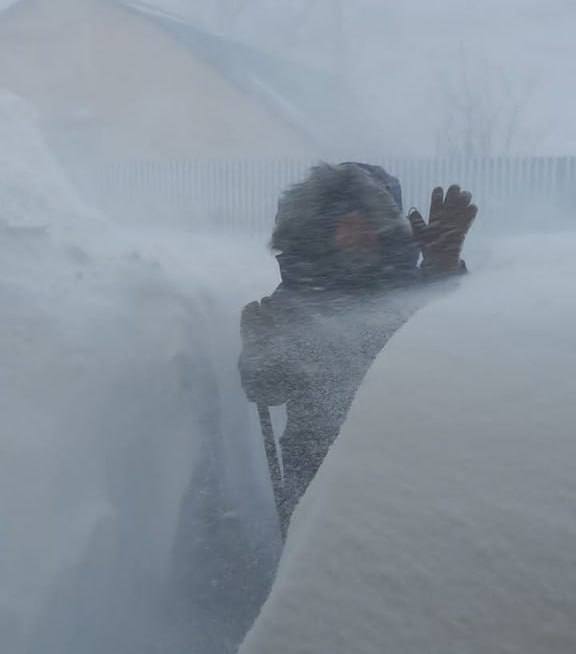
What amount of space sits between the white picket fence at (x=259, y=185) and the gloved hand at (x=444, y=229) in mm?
1272

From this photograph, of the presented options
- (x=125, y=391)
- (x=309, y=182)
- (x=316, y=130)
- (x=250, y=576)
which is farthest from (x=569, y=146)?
(x=250, y=576)

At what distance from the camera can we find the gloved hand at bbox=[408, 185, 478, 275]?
66.0 inches

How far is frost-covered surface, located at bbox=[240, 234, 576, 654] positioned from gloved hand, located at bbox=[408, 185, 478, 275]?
49cm

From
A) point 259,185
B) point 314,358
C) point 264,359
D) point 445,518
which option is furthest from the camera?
point 259,185

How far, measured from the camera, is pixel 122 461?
1674 mm

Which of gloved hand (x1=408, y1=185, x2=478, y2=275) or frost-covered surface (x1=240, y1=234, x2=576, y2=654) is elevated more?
gloved hand (x1=408, y1=185, x2=478, y2=275)

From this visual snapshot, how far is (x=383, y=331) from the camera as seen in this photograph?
135 centimetres

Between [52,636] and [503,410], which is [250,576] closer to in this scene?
[52,636]

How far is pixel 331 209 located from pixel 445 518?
85 cm

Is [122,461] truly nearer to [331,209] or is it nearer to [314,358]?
[314,358]

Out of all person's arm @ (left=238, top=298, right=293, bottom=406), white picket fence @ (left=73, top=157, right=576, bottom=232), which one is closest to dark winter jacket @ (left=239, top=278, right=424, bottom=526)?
person's arm @ (left=238, top=298, right=293, bottom=406)

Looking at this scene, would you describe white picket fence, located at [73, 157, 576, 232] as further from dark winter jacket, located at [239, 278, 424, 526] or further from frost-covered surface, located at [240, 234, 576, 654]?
frost-covered surface, located at [240, 234, 576, 654]

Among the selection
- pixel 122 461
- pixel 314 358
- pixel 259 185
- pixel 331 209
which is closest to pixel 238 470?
pixel 122 461

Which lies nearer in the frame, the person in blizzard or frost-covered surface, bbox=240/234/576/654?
frost-covered surface, bbox=240/234/576/654
